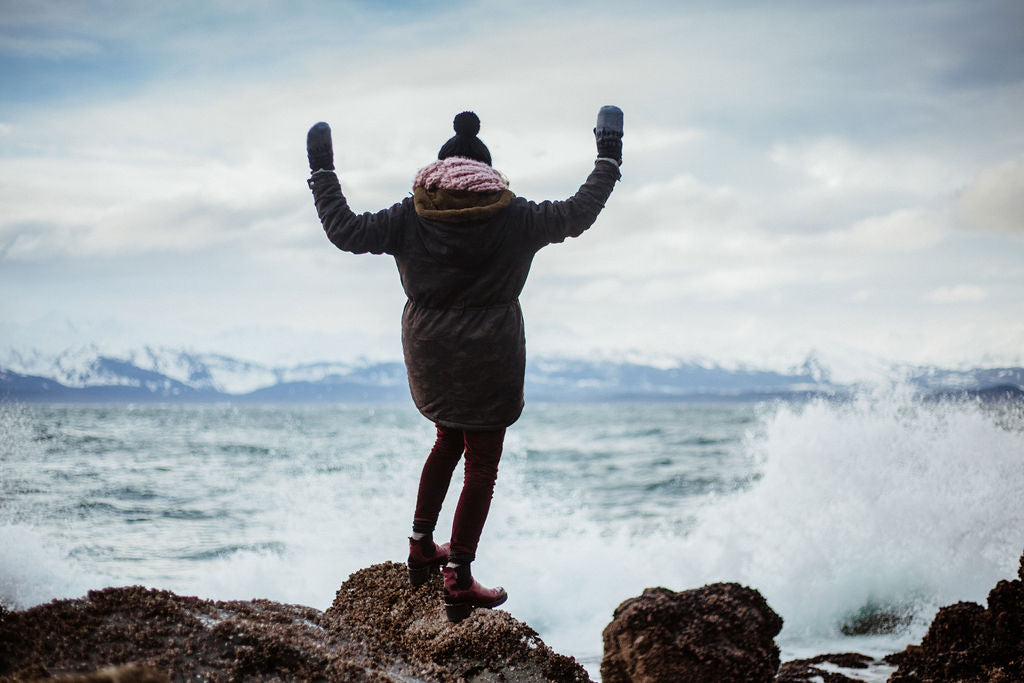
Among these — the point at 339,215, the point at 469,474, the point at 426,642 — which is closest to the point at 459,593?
the point at 426,642

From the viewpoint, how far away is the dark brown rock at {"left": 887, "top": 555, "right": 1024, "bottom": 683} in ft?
10.7

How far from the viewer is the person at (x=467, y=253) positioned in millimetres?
3258

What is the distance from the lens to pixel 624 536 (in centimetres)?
1092

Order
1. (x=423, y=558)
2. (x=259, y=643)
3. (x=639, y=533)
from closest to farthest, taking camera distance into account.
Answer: (x=259, y=643) < (x=423, y=558) < (x=639, y=533)

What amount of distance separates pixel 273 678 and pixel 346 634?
0.73 metres

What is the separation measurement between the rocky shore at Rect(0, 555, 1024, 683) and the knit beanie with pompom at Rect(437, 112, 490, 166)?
193 cm

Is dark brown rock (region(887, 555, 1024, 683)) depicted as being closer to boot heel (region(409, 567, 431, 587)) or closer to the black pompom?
boot heel (region(409, 567, 431, 587))

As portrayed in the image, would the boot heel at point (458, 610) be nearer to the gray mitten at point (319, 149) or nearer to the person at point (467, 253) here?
the person at point (467, 253)

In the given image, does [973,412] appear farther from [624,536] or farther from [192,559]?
[192,559]

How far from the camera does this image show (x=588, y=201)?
3.26m

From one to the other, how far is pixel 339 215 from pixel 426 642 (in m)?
1.84

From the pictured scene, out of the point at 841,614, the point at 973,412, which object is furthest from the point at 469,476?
the point at 973,412

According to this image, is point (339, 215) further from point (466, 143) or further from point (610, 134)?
point (610, 134)

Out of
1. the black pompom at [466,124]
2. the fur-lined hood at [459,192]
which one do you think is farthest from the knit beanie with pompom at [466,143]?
the fur-lined hood at [459,192]
